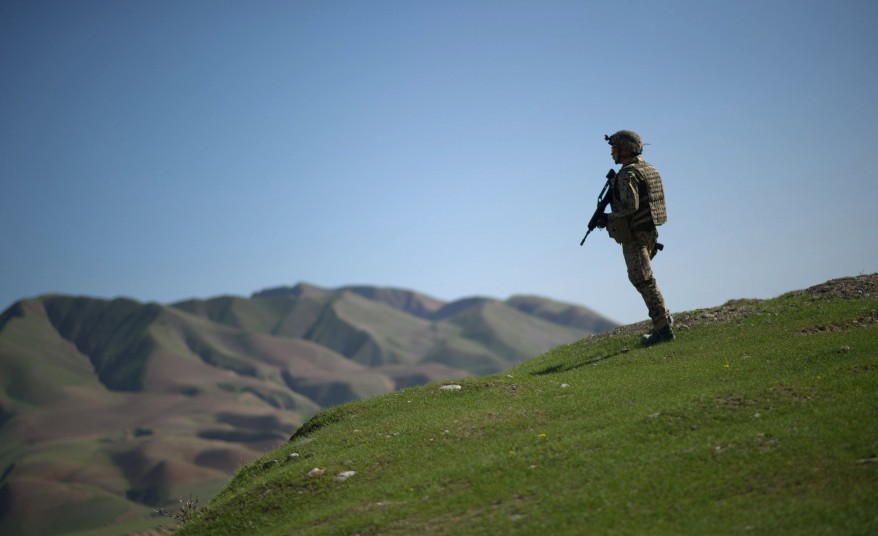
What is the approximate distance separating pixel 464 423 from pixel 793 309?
1210cm

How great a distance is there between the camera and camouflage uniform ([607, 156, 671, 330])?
853 inches

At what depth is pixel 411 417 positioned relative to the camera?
17984mm

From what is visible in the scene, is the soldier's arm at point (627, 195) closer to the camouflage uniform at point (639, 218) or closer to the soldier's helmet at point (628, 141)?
the camouflage uniform at point (639, 218)

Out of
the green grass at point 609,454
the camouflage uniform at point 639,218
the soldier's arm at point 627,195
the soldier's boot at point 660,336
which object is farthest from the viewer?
the soldier's boot at point 660,336

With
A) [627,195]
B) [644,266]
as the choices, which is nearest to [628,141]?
[627,195]

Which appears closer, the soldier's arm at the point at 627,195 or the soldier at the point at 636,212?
the soldier's arm at the point at 627,195

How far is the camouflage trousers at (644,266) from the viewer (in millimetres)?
22031

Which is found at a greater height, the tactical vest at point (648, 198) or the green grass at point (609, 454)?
the tactical vest at point (648, 198)

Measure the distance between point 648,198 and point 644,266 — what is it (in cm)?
178

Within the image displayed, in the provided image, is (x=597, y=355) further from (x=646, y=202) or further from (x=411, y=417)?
(x=411, y=417)

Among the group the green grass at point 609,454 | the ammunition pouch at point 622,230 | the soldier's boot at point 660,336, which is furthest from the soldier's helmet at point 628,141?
the green grass at point 609,454

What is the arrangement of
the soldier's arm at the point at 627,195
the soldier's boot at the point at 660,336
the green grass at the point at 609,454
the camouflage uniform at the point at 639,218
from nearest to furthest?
the green grass at the point at 609,454
the soldier's arm at the point at 627,195
the camouflage uniform at the point at 639,218
the soldier's boot at the point at 660,336

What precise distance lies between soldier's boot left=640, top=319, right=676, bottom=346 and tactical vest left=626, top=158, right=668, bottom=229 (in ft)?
9.63

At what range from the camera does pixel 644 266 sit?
72.4 feet
